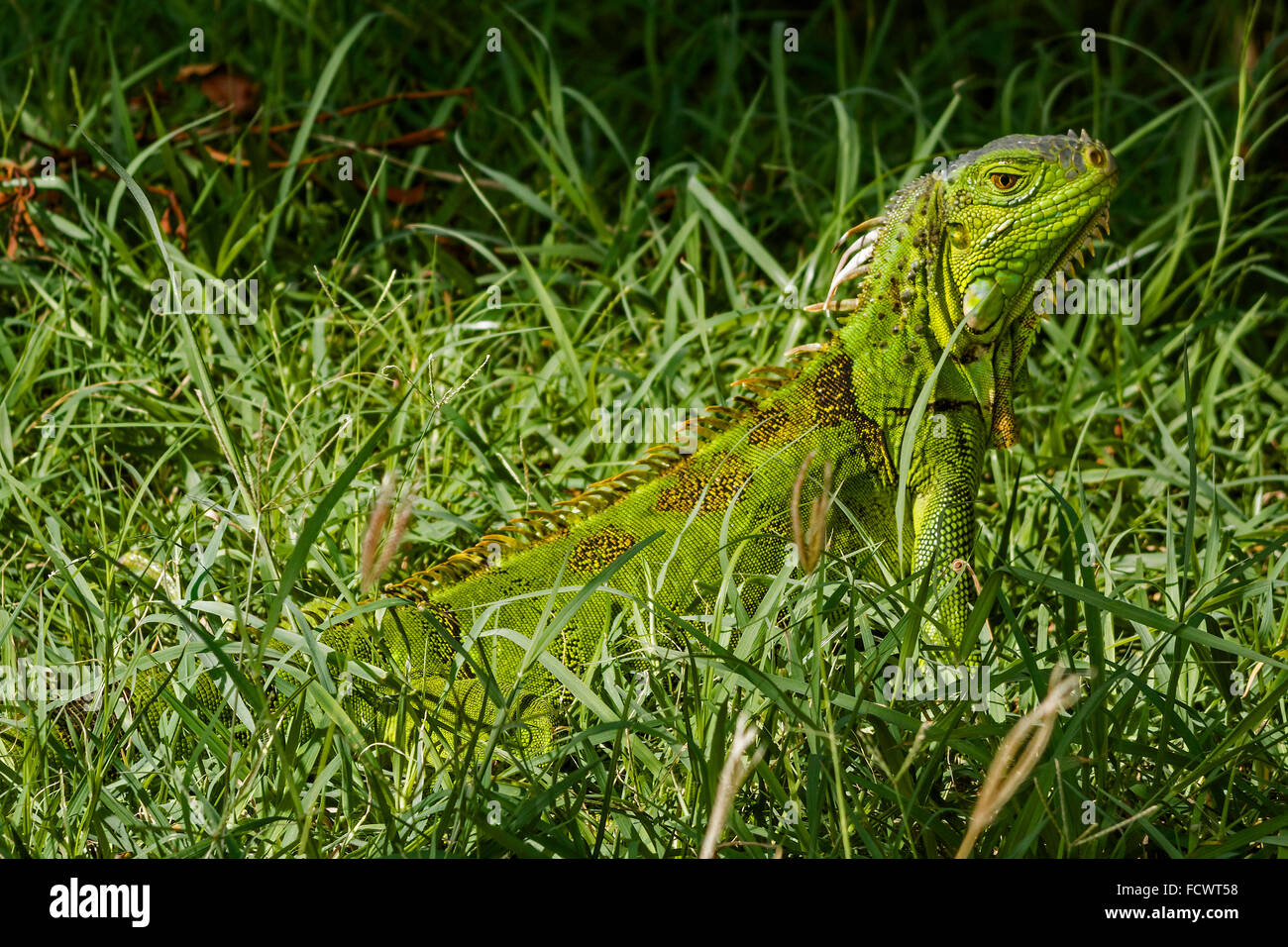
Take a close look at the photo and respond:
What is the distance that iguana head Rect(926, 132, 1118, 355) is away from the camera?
385 cm

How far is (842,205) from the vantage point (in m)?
5.21

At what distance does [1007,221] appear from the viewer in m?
3.86

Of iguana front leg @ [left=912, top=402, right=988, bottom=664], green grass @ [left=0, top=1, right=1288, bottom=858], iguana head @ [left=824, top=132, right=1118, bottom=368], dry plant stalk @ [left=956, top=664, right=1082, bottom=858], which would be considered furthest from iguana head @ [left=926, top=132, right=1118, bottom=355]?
dry plant stalk @ [left=956, top=664, right=1082, bottom=858]

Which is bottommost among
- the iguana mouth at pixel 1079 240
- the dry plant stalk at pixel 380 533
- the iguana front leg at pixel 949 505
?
the iguana front leg at pixel 949 505

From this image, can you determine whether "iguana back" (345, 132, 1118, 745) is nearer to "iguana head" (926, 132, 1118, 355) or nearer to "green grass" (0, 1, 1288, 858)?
"iguana head" (926, 132, 1118, 355)

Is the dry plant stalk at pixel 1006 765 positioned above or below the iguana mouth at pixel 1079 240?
below

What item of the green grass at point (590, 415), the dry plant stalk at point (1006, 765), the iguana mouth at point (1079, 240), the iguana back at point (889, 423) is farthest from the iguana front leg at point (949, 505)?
the dry plant stalk at point (1006, 765)

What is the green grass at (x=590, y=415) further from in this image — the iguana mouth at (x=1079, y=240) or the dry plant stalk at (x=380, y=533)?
the iguana mouth at (x=1079, y=240)

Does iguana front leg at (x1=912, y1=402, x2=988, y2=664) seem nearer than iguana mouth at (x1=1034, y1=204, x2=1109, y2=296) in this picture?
Yes

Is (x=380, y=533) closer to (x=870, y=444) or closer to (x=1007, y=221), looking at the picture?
(x=870, y=444)

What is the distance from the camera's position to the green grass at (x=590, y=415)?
2.73 metres

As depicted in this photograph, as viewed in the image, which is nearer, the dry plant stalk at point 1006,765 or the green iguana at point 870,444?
the dry plant stalk at point 1006,765

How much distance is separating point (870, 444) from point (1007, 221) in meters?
0.78

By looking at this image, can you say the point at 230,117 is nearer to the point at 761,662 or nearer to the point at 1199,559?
the point at 761,662
